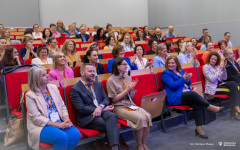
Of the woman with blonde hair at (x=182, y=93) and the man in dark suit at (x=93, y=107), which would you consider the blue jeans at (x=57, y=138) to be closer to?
the man in dark suit at (x=93, y=107)

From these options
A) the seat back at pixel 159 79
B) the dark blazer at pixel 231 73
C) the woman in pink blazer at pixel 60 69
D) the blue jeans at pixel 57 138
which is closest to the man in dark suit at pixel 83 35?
the woman in pink blazer at pixel 60 69

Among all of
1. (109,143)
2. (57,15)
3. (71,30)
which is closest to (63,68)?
(109,143)

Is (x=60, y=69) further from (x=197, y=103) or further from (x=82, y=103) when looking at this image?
(x=197, y=103)

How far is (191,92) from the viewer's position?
8.98ft

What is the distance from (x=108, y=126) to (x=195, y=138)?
1136 millimetres

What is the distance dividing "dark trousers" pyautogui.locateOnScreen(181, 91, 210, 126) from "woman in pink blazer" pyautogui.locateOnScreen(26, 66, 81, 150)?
56.4 inches

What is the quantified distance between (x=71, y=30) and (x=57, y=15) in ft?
7.83

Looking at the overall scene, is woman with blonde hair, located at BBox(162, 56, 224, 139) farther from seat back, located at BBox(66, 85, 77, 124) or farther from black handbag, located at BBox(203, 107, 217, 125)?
seat back, located at BBox(66, 85, 77, 124)

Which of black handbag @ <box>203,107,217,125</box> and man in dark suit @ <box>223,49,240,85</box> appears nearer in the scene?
black handbag @ <box>203,107,217,125</box>

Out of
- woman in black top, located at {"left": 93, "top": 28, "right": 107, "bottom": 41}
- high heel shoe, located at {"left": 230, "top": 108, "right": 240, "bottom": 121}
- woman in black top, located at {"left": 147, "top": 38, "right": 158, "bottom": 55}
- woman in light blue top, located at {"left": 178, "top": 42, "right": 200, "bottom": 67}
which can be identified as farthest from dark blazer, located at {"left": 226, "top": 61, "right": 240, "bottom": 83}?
woman in black top, located at {"left": 93, "top": 28, "right": 107, "bottom": 41}

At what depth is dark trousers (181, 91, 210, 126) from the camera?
8.80 ft

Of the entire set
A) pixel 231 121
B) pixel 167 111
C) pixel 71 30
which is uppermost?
pixel 71 30

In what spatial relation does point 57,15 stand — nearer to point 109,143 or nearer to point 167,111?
point 167,111

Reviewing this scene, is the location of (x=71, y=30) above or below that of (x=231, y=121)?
above
